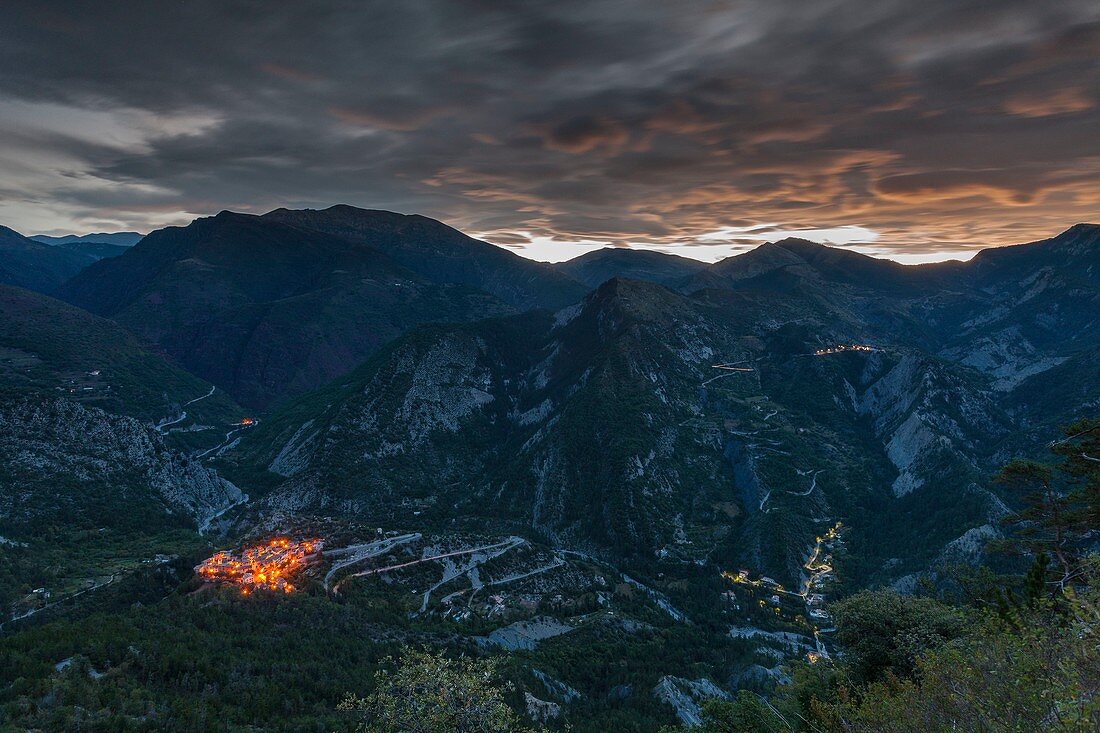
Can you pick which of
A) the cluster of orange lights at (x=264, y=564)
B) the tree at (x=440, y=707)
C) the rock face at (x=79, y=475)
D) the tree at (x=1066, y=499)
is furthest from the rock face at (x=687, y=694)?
the rock face at (x=79, y=475)

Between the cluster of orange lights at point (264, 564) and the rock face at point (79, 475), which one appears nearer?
the cluster of orange lights at point (264, 564)

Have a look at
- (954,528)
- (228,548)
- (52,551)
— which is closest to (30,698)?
→ (228,548)

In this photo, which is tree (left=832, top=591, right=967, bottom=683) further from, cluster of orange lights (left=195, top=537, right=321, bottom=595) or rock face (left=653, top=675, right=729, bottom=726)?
cluster of orange lights (left=195, top=537, right=321, bottom=595)

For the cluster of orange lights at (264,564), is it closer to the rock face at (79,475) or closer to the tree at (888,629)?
the rock face at (79,475)

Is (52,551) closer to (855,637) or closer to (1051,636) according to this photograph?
(855,637)

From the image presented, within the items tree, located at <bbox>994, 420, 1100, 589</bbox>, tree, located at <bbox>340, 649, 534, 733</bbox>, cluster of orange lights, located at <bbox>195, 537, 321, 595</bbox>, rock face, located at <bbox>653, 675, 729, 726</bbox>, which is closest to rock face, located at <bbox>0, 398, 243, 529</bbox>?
cluster of orange lights, located at <bbox>195, 537, 321, 595</bbox>

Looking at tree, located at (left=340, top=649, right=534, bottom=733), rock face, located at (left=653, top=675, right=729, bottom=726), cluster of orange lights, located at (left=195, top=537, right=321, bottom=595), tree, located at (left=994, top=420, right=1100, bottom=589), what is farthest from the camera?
cluster of orange lights, located at (left=195, top=537, right=321, bottom=595)
